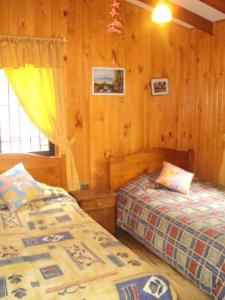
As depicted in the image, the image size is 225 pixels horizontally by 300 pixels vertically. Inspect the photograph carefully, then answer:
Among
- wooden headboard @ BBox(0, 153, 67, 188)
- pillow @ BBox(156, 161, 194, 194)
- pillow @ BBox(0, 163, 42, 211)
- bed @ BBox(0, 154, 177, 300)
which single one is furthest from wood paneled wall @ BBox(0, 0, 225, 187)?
bed @ BBox(0, 154, 177, 300)

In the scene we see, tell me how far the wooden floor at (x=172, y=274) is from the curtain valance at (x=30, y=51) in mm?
2043

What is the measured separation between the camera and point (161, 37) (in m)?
4.12

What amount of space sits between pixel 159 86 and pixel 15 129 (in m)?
1.81

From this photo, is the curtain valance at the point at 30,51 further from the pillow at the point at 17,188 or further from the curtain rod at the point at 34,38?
the pillow at the point at 17,188

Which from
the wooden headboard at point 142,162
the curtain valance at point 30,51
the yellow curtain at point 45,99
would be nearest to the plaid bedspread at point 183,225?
the wooden headboard at point 142,162

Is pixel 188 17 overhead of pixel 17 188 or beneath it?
overhead

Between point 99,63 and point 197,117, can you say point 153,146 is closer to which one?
point 197,117

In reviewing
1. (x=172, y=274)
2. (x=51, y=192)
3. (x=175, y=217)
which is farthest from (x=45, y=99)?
(x=172, y=274)

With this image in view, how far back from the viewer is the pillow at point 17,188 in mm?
2966

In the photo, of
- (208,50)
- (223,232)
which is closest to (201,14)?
(208,50)

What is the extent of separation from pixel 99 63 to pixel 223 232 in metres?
2.25

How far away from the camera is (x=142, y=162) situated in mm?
4078

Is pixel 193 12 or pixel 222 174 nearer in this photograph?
pixel 193 12

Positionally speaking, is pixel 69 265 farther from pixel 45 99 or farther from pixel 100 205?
pixel 45 99
